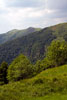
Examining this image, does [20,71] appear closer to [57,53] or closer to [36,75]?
[36,75]

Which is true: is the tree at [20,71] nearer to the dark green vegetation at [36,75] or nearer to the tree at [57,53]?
the dark green vegetation at [36,75]

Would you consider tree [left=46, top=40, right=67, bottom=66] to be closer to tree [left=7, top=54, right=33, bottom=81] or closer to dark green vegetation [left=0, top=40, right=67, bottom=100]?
dark green vegetation [left=0, top=40, right=67, bottom=100]

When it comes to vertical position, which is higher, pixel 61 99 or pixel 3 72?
pixel 61 99

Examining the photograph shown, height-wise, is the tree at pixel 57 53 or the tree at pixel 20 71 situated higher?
the tree at pixel 57 53

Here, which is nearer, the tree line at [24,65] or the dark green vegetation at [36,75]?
the dark green vegetation at [36,75]

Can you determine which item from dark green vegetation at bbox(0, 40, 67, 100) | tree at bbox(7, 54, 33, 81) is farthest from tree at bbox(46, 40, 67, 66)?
tree at bbox(7, 54, 33, 81)

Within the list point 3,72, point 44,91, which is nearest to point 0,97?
point 44,91

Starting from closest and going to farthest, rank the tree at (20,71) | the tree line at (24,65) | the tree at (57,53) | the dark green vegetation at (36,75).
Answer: the dark green vegetation at (36,75) → the tree at (20,71) → the tree line at (24,65) → the tree at (57,53)

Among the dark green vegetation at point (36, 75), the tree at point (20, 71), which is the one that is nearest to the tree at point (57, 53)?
the dark green vegetation at point (36, 75)

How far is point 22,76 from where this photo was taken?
74.0 metres

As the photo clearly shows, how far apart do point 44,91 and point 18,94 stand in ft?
13.0

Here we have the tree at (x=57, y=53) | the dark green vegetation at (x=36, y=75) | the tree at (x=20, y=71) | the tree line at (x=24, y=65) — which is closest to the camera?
the dark green vegetation at (x=36, y=75)

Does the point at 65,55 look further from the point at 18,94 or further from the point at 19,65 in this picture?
the point at 18,94

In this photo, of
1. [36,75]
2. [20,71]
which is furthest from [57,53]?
[20,71]
